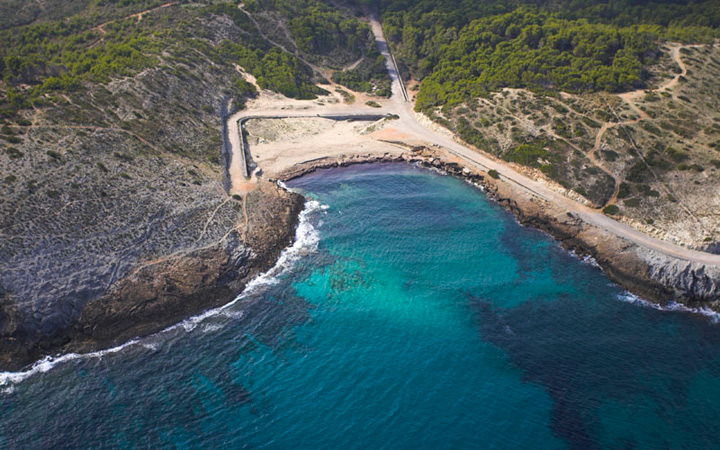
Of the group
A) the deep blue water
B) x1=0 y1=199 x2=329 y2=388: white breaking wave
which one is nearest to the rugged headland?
x1=0 y1=199 x2=329 y2=388: white breaking wave

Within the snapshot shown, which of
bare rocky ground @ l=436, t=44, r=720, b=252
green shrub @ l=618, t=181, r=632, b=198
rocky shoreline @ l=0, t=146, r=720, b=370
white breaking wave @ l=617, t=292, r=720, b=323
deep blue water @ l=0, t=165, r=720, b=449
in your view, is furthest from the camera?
green shrub @ l=618, t=181, r=632, b=198

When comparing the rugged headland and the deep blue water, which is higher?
the rugged headland

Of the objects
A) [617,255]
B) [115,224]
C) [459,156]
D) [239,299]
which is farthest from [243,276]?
[617,255]

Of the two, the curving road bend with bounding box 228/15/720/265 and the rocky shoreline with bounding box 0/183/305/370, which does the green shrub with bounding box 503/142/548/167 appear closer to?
the curving road bend with bounding box 228/15/720/265

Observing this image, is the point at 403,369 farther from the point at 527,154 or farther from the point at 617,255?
the point at 527,154

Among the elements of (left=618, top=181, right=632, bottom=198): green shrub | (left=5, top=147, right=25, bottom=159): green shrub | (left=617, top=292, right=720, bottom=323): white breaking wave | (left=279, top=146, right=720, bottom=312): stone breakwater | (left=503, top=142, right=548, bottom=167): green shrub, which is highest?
(left=5, top=147, right=25, bottom=159): green shrub

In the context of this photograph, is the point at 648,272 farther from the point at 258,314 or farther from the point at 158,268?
the point at 158,268

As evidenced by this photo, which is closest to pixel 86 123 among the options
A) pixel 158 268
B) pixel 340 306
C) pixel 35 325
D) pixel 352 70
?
pixel 158 268
